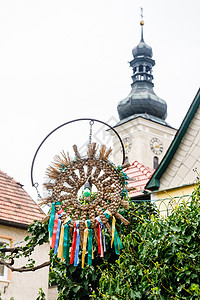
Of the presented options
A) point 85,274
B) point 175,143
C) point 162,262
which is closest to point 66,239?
point 85,274

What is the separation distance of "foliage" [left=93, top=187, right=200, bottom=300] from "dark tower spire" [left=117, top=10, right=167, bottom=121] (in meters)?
38.5

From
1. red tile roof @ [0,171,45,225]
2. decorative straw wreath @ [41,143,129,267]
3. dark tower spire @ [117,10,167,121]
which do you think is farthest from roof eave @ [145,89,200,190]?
dark tower spire @ [117,10,167,121]

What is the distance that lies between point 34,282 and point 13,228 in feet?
4.33

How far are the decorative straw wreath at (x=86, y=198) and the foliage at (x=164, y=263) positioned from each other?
58 centimetres

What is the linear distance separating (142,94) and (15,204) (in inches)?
1254

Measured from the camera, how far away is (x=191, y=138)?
9812mm

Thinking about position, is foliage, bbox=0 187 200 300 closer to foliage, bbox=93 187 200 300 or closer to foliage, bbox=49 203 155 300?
foliage, bbox=93 187 200 300

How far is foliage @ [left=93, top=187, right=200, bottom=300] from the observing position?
508 cm

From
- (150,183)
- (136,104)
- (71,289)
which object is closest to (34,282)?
(150,183)

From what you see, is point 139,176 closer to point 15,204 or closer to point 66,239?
point 15,204

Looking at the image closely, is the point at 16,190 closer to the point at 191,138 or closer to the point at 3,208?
the point at 3,208

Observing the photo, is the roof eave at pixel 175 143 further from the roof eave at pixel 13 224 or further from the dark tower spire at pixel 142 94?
the dark tower spire at pixel 142 94

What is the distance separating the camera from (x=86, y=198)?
6.61 meters

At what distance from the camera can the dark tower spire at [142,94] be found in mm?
43844
